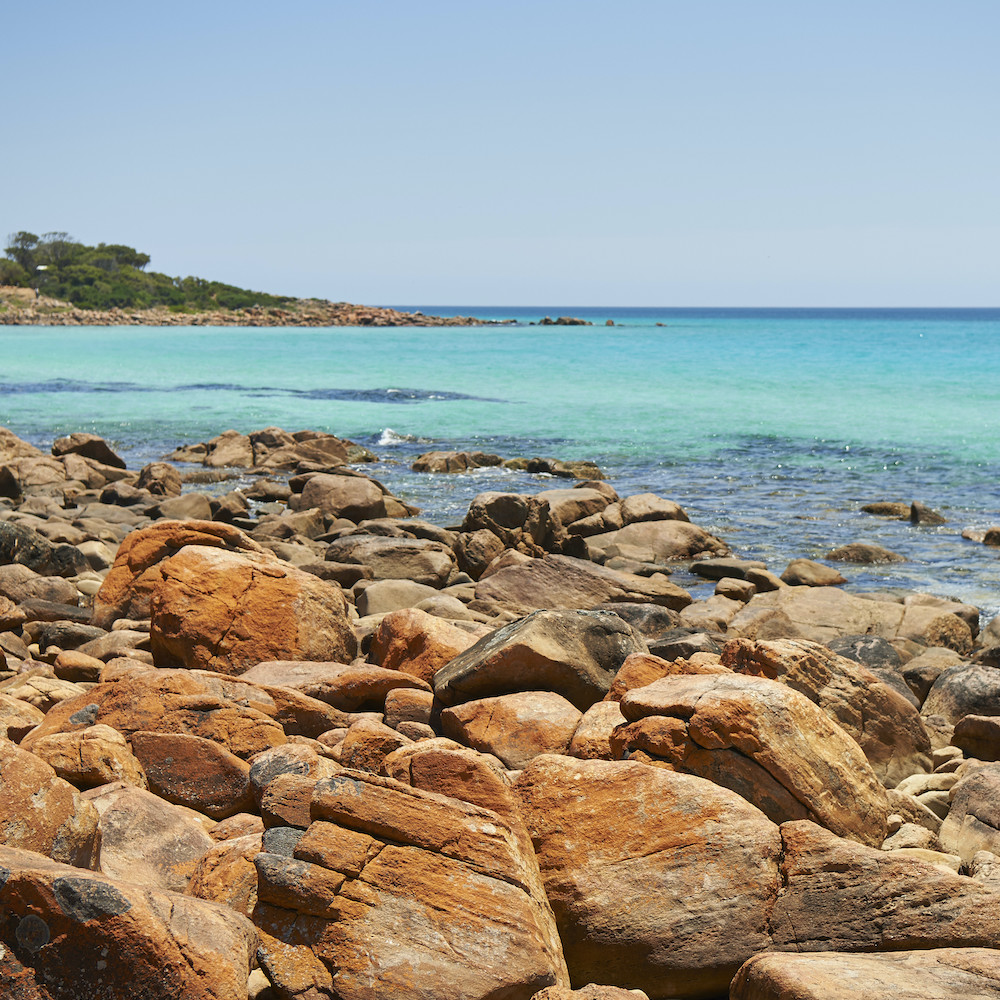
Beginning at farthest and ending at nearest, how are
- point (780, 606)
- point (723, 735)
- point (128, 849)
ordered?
point (780, 606)
point (723, 735)
point (128, 849)

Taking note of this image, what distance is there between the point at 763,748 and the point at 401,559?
7173 mm

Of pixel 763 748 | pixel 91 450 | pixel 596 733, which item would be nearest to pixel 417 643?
pixel 596 733

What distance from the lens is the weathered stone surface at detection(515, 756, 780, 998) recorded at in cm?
364

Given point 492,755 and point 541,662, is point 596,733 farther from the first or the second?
point 541,662

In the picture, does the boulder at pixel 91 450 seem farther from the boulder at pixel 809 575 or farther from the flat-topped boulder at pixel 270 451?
the boulder at pixel 809 575

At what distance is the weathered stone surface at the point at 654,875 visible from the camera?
3.64m

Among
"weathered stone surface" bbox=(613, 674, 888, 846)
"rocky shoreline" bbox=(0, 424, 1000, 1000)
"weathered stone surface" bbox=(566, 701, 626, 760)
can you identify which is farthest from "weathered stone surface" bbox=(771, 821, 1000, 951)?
"weathered stone surface" bbox=(566, 701, 626, 760)

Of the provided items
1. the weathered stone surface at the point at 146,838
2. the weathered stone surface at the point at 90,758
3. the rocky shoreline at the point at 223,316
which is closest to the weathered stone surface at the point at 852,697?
the weathered stone surface at the point at 146,838

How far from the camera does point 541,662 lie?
572 centimetres

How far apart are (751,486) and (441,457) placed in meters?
6.62

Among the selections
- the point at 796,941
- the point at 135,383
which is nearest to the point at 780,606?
the point at 796,941

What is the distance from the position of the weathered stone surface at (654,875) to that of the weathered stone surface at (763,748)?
41cm

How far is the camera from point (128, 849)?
3863mm

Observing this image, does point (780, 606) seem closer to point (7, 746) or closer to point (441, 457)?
point (7, 746)
